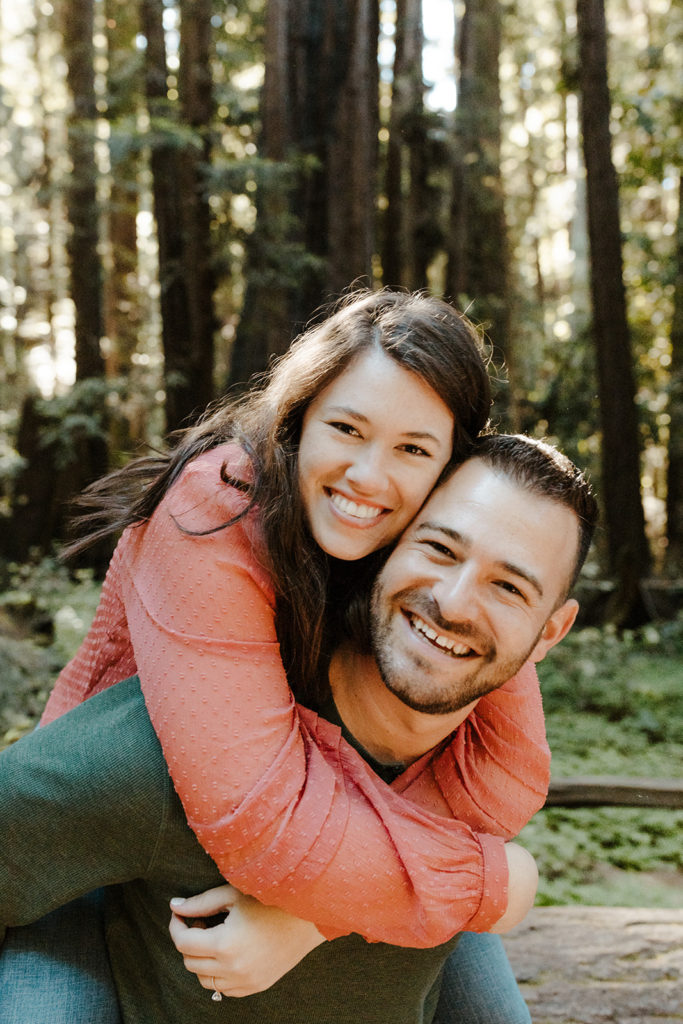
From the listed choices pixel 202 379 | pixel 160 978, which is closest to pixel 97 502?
pixel 160 978

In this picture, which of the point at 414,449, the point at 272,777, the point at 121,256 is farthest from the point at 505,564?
the point at 121,256

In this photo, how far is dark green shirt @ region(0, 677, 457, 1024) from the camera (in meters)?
1.62

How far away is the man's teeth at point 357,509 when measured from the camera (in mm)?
2086

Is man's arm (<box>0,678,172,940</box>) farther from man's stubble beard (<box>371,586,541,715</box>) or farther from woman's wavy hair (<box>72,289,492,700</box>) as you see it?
man's stubble beard (<box>371,586,541,715</box>)

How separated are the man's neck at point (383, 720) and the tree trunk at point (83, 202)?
29.0 feet

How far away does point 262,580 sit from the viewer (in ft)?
6.11

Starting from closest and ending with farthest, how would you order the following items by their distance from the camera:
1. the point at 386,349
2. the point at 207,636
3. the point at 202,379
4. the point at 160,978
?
the point at 207,636, the point at 160,978, the point at 386,349, the point at 202,379

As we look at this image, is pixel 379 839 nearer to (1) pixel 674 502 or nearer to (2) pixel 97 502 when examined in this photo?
(2) pixel 97 502

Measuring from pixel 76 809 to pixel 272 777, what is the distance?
36 cm

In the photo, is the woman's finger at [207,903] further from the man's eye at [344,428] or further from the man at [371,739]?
the man's eye at [344,428]

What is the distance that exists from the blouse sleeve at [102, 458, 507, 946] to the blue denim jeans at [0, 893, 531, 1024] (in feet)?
1.48

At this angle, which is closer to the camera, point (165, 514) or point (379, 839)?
point (379, 839)

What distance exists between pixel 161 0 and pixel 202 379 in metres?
4.08

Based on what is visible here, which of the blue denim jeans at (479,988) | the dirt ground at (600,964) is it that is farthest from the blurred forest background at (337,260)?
the blue denim jeans at (479,988)
